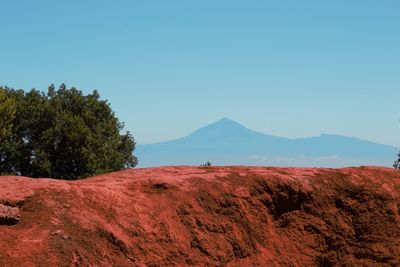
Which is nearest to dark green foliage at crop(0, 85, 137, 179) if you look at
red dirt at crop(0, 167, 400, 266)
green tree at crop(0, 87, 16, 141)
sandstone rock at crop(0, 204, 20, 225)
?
green tree at crop(0, 87, 16, 141)

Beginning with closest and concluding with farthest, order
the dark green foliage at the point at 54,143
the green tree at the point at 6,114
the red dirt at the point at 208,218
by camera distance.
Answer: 1. the red dirt at the point at 208,218
2. the green tree at the point at 6,114
3. the dark green foliage at the point at 54,143

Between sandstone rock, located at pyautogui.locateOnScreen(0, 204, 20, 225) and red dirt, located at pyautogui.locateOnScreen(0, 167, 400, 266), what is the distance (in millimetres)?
77

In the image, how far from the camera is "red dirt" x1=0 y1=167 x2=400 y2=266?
303 inches

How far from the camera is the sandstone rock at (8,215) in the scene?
24.9ft

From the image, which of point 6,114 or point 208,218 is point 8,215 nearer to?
point 208,218

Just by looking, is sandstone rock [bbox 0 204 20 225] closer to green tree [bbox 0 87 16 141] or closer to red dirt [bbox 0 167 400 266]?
red dirt [bbox 0 167 400 266]

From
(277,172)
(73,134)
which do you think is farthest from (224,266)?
(73,134)

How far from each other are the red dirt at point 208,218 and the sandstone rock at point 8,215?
8 centimetres

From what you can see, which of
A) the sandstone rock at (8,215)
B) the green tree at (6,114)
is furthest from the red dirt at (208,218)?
the green tree at (6,114)

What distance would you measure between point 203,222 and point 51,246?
246cm

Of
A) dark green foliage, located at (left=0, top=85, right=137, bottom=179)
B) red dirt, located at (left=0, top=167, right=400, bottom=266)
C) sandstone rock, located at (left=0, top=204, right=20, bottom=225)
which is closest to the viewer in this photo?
sandstone rock, located at (left=0, top=204, right=20, bottom=225)

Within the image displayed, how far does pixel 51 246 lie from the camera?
7.34 meters

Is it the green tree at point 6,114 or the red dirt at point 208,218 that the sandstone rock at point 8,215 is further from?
the green tree at point 6,114

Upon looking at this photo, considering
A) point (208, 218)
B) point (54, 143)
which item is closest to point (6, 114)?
point (54, 143)
